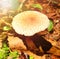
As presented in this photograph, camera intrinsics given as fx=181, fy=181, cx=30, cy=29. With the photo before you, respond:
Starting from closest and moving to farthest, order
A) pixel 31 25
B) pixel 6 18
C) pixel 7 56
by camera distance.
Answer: pixel 7 56 < pixel 31 25 < pixel 6 18

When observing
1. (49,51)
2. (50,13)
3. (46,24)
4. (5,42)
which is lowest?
(49,51)

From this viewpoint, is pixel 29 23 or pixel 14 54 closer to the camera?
pixel 14 54

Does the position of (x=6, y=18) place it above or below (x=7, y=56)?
above

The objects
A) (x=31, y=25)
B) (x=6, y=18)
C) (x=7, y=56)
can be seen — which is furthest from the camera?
(x=6, y=18)

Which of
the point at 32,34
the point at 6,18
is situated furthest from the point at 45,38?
the point at 6,18

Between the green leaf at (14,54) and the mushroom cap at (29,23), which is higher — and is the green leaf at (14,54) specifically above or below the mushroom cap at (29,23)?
below

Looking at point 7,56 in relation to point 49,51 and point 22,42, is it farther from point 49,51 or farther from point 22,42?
point 49,51

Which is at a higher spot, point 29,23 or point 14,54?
point 29,23

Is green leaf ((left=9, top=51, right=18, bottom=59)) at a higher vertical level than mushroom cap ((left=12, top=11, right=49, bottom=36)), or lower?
lower
